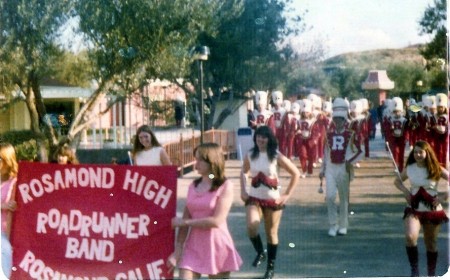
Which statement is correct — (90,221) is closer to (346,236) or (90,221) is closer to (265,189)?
(265,189)

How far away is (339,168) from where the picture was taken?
537 centimetres

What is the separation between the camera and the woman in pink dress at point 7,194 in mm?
4699

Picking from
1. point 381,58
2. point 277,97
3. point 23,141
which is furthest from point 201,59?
point 23,141

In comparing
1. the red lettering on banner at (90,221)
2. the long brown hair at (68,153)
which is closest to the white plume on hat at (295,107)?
the red lettering on banner at (90,221)

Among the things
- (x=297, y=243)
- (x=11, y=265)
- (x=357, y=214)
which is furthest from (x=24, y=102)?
(x=357, y=214)

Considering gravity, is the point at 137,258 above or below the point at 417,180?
below

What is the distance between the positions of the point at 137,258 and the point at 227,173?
0.85 metres

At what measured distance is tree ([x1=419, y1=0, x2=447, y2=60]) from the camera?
15.9 ft

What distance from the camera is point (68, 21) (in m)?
5.07

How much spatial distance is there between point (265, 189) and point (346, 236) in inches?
35.2

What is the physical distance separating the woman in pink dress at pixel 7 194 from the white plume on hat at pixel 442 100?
3.01 metres

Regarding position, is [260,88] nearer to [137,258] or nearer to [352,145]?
[352,145]

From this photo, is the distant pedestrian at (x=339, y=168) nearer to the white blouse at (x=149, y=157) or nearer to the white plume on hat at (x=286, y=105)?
the white plume on hat at (x=286, y=105)

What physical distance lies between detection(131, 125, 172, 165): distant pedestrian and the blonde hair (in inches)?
32.0
